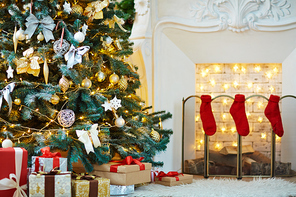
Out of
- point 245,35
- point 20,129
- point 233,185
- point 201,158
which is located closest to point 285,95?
point 245,35

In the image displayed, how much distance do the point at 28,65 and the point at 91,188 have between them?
0.84 metres

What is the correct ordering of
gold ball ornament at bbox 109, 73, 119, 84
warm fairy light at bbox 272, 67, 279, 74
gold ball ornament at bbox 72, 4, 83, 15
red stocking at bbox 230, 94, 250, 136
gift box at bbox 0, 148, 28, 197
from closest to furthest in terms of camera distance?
gift box at bbox 0, 148, 28, 197, gold ball ornament at bbox 72, 4, 83, 15, gold ball ornament at bbox 109, 73, 119, 84, red stocking at bbox 230, 94, 250, 136, warm fairy light at bbox 272, 67, 279, 74

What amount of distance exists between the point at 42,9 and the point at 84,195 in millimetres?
1172

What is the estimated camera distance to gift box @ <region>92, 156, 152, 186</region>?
248cm

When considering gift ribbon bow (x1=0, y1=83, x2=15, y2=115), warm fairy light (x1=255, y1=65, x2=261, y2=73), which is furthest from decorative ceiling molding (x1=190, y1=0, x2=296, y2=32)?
gift ribbon bow (x1=0, y1=83, x2=15, y2=115)

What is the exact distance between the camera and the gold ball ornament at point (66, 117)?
234 centimetres

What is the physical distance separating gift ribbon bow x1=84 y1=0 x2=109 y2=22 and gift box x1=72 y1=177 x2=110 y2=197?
1.09 meters

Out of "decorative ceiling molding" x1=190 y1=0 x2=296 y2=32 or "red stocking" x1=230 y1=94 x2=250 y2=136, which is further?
"decorative ceiling molding" x1=190 y1=0 x2=296 y2=32

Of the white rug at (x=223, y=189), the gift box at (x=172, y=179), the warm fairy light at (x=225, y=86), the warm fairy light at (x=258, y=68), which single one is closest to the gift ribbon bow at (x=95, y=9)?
the white rug at (x=223, y=189)

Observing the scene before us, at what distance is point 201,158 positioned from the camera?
153 inches

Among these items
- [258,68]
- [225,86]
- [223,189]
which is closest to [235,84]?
[225,86]

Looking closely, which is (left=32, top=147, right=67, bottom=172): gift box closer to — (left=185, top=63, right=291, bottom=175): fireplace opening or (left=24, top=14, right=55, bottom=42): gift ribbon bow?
(left=24, top=14, right=55, bottom=42): gift ribbon bow

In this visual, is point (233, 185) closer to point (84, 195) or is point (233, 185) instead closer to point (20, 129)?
point (84, 195)

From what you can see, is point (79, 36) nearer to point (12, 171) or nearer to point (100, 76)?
point (100, 76)
